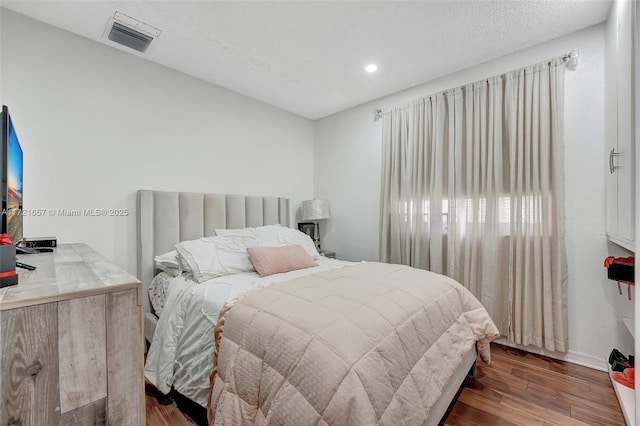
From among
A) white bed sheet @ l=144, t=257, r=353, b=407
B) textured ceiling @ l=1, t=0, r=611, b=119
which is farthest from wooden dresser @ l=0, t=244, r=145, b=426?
textured ceiling @ l=1, t=0, r=611, b=119

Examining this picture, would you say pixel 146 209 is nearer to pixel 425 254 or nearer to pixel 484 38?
pixel 425 254

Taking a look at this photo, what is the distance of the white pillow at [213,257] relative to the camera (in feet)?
6.76

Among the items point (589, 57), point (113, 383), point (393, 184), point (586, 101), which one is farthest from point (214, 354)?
point (589, 57)

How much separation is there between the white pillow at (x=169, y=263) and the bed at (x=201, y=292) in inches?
3.7

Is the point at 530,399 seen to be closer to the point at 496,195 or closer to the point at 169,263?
the point at 496,195

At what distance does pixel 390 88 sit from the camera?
10.2 ft

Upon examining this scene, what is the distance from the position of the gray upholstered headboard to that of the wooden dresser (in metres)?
1.58

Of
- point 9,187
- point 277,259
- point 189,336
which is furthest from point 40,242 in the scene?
point 277,259

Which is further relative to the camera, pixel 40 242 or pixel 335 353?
pixel 40 242

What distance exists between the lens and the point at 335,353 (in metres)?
1.05

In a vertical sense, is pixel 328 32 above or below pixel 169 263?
above

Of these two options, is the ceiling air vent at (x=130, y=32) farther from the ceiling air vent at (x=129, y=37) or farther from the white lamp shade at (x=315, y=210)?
the white lamp shade at (x=315, y=210)

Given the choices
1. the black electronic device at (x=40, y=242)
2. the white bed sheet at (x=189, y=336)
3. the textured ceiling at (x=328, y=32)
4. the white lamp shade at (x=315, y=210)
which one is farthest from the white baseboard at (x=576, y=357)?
the black electronic device at (x=40, y=242)

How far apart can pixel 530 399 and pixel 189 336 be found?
2150 millimetres
